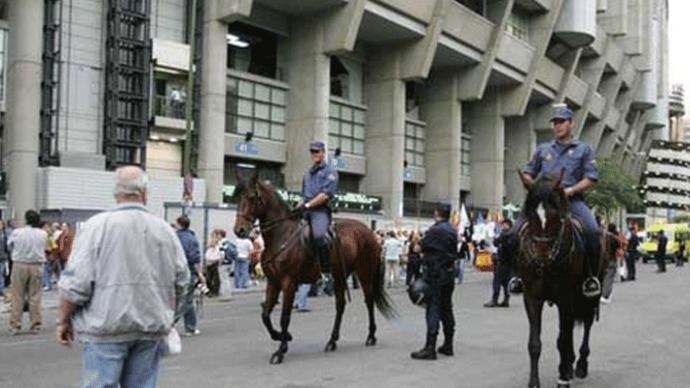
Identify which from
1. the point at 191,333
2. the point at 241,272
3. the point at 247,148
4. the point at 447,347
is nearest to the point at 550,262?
the point at 447,347

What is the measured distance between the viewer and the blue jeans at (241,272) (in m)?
25.1

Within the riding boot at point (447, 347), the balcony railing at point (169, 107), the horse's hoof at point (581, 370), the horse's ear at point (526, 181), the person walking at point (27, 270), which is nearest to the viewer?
the horse's ear at point (526, 181)

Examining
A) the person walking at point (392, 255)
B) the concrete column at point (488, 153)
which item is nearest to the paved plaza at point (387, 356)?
the person walking at point (392, 255)

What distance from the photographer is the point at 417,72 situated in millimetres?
48000

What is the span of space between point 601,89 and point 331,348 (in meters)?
74.1

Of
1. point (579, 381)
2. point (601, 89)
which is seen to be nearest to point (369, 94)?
point (601, 89)

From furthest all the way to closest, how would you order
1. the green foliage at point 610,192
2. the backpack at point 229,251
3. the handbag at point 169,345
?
the green foliage at point 610,192 → the backpack at point 229,251 → the handbag at point 169,345

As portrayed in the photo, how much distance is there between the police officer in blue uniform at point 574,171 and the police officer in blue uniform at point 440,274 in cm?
212

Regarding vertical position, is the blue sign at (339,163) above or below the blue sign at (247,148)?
below

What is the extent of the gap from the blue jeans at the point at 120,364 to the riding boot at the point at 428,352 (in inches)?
233

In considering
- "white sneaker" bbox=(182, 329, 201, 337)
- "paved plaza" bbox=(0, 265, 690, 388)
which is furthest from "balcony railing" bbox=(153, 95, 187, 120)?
"white sneaker" bbox=(182, 329, 201, 337)

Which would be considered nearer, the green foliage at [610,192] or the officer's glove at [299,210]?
the officer's glove at [299,210]

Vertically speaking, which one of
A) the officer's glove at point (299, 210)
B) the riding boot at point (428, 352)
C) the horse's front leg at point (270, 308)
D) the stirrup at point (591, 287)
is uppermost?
the officer's glove at point (299, 210)

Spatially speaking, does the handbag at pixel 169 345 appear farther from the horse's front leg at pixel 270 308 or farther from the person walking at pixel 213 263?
the person walking at pixel 213 263
